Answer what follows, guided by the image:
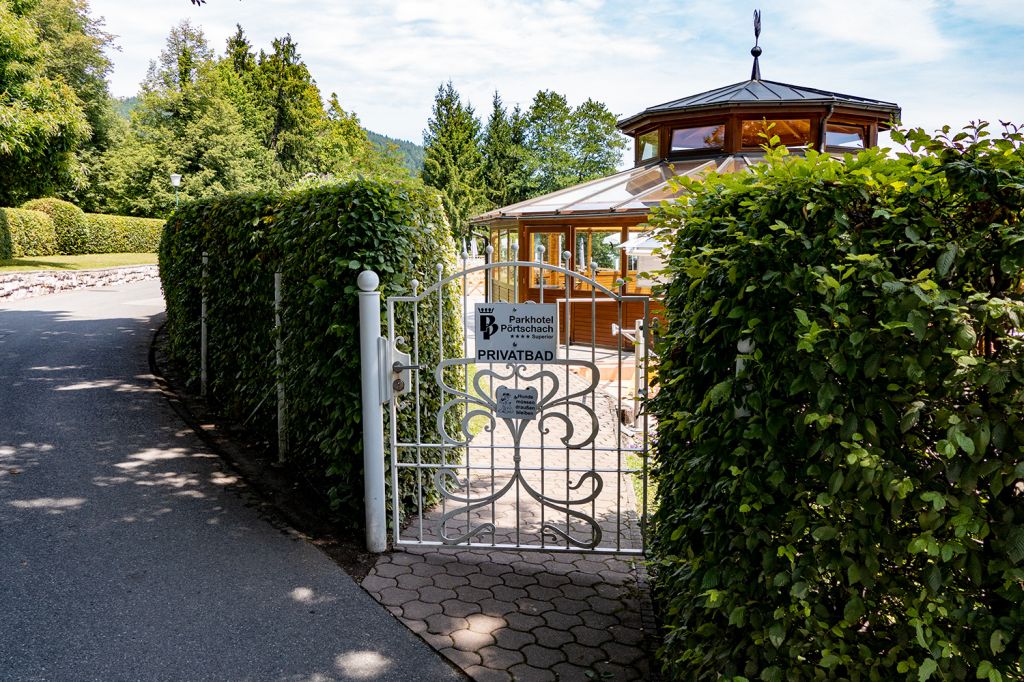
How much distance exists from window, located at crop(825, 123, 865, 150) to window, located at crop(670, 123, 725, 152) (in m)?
2.44

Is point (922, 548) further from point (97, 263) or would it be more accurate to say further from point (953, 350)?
point (97, 263)

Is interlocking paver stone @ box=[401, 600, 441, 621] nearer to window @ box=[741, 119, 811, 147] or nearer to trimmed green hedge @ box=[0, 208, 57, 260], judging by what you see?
window @ box=[741, 119, 811, 147]

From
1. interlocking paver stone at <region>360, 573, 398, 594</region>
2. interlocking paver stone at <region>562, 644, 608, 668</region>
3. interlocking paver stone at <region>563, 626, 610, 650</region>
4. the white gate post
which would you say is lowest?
interlocking paver stone at <region>562, 644, 608, 668</region>

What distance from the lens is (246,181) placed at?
45781 mm

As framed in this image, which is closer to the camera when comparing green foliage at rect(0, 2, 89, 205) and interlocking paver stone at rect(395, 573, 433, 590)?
interlocking paver stone at rect(395, 573, 433, 590)

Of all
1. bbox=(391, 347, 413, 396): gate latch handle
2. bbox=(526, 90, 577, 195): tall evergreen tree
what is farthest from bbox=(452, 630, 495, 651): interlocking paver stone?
bbox=(526, 90, 577, 195): tall evergreen tree

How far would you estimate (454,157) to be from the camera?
60438 mm

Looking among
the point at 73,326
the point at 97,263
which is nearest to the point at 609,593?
the point at 73,326

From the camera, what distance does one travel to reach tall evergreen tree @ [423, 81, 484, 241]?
2312 inches

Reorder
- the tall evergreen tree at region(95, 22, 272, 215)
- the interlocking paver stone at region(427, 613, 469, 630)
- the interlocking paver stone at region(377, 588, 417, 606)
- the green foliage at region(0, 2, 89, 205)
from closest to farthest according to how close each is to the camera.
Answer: the interlocking paver stone at region(427, 613, 469, 630) → the interlocking paver stone at region(377, 588, 417, 606) → the green foliage at region(0, 2, 89, 205) → the tall evergreen tree at region(95, 22, 272, 215)

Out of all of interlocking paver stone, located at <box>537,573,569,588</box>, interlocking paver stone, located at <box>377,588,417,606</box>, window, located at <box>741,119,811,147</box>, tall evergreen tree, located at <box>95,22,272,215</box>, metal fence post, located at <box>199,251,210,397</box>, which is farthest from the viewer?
tall evergreen tree, located at <box>95,22,272,215</box>

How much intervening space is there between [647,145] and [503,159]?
136 feet

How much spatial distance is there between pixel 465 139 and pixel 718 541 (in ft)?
200

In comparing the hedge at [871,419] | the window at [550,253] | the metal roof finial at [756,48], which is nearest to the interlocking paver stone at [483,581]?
the hedge at [871,419]
